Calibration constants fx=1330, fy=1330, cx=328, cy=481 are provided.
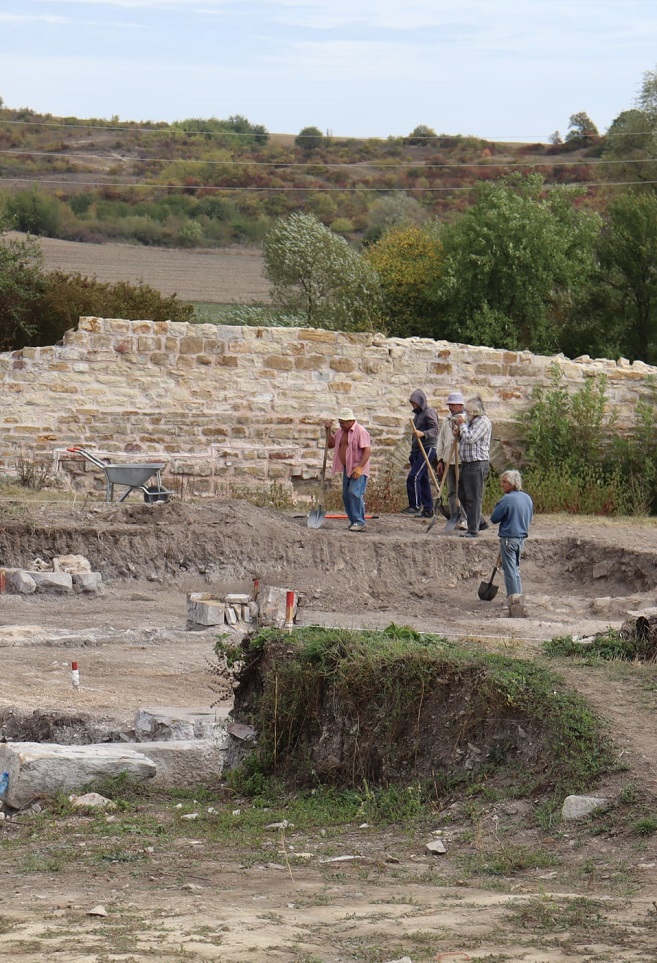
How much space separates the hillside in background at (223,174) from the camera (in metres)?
54.4

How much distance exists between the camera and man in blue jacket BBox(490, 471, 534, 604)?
12.5 meters

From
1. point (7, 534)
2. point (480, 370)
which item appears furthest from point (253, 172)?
point (7, 534)

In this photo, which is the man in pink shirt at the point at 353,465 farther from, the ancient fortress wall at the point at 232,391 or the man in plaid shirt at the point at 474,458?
the ancient fortress wall at the point at 232,391

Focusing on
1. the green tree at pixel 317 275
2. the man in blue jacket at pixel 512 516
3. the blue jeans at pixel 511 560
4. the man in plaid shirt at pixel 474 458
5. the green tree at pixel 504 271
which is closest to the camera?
the man in blue jacket at pixel 512 516

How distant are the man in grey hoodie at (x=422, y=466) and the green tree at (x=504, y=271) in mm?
4605

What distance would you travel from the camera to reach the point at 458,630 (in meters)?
12.2

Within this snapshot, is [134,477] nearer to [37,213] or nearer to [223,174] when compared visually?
[37,213]

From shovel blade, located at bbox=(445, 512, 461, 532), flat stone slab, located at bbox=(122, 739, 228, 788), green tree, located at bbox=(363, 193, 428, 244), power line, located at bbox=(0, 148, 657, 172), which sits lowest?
flat stone slab, located at bbox=(122, 739, 228, 788)

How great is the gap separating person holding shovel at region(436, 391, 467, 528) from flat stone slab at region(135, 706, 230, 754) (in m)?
8.02

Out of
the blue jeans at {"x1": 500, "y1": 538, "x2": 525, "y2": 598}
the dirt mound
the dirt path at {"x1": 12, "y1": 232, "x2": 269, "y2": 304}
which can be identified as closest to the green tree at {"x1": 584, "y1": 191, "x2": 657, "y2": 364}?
the dirt mound

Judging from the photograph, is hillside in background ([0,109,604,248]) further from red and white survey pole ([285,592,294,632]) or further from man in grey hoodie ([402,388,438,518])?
red and white survey pole ([285,592,294,632])

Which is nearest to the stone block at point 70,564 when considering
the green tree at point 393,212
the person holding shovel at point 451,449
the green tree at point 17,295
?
the person holding shovel at point 451,449

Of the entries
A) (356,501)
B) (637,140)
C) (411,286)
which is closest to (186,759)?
(356,501)

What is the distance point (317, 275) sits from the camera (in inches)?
1050
